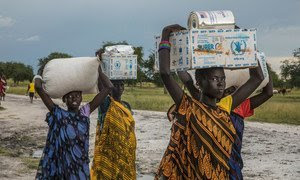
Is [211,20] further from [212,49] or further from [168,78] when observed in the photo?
[168,78]

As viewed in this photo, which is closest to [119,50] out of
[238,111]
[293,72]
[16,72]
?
[238,111]

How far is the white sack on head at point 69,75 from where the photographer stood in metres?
4.62

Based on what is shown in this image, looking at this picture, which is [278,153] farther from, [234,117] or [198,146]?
[198,146]

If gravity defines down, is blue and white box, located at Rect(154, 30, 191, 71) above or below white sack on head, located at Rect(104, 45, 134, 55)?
below

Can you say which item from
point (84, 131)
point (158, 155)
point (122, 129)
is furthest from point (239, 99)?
point (158, 155)

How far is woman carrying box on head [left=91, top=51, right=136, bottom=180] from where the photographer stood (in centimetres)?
574

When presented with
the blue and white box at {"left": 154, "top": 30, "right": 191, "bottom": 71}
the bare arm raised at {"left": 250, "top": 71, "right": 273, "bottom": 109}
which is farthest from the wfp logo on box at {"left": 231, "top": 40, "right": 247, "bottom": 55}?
the bare arm raised at {"left": 250, "top": 71, "right": 273, "bottom": 109}

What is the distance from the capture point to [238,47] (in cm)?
312

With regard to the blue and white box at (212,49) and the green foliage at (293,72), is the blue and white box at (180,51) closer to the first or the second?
the blue and white box at (212,49)

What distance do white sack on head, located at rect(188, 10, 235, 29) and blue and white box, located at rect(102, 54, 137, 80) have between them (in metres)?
2.90

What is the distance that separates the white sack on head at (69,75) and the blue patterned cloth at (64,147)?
8.4 inches

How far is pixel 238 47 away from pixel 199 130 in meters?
0.58

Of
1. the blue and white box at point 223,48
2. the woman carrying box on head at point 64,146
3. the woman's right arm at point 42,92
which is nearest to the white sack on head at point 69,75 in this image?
the woman's right arm at point 42,92

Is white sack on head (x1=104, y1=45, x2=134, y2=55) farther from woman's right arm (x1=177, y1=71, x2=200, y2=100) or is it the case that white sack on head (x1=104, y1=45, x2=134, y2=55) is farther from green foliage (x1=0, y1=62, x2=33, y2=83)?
green foliage (x1=0, y1=62, x2=33, y2=83)
